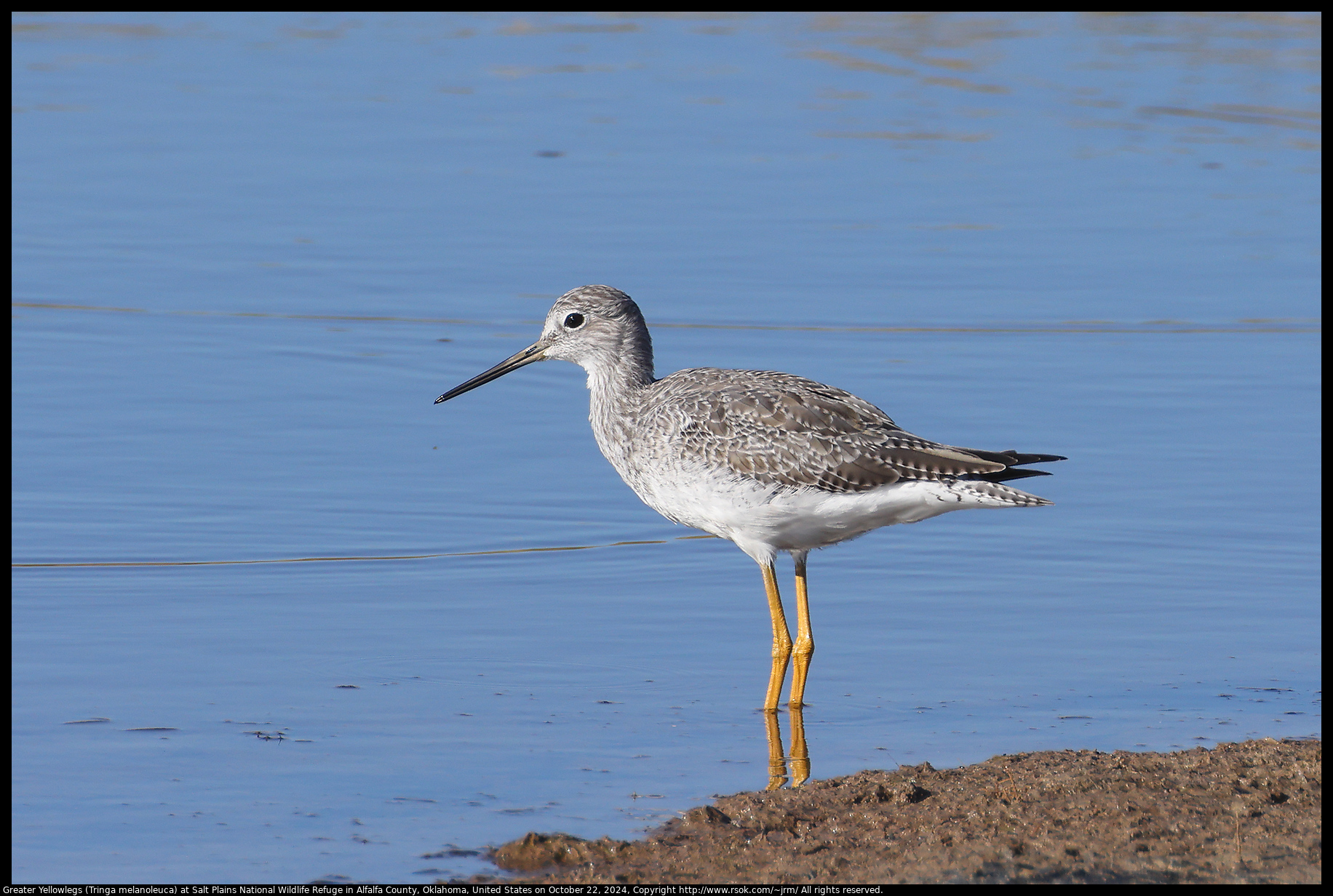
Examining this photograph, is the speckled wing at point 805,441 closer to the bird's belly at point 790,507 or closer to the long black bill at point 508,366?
the bird's belly at point 790,507

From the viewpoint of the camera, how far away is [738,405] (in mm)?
7660

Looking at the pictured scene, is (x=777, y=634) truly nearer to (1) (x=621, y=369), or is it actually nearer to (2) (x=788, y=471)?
(2) (x=788, y=471)

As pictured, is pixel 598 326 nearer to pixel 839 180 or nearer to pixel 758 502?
pixel 758 502

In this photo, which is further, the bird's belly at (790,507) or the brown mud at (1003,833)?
the bird's belly at (790,507)

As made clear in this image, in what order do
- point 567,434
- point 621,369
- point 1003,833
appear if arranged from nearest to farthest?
point 1003,833 → point 621,369 → point 567,434

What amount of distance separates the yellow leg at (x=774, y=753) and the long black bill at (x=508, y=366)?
233 cm

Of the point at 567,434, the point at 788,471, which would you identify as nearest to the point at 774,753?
the point at 788,471

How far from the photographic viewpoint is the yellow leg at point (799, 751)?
651 cm

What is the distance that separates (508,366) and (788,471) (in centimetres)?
188

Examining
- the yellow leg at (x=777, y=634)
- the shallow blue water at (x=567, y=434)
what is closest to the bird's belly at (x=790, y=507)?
the yellow leg at (x=777, y=634)

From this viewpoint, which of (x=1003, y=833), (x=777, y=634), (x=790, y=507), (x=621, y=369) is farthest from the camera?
(x=621, y=369)

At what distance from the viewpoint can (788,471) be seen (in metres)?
7.45

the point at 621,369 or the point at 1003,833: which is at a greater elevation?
the point at 621,369

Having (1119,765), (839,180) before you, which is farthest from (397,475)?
(839,180)
